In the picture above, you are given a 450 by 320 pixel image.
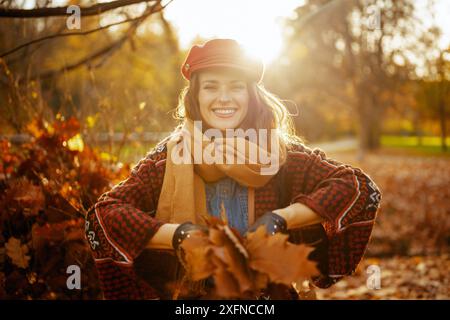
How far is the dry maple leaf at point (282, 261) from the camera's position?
1.37 meters

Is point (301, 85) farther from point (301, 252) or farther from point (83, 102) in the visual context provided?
point (301, 252)

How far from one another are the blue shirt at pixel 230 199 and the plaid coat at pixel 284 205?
0.07 meters

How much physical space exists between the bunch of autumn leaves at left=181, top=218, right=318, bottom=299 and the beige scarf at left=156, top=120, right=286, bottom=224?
52 centimetres

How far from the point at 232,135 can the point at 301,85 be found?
20.7 metres

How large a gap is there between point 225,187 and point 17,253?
1.31 m

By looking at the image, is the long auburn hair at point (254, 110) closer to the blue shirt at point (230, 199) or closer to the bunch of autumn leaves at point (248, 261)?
the blue shirt at point (230, 199)

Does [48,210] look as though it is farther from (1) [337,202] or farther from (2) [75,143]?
(1) [337,202]

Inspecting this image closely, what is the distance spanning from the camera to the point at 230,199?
2076mm

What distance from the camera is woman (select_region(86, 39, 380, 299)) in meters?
1.83

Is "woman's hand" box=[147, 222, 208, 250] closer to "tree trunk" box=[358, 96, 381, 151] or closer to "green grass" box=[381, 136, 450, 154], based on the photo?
"tree trunk" box=[358, 96, 381, 151]

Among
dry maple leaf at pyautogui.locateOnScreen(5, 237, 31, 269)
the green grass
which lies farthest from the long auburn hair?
the green grass

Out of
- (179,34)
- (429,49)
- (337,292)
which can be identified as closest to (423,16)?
(429,49)

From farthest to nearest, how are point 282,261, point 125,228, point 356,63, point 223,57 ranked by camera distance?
point 356,63, point 223,57, point 125,228, point 282,261

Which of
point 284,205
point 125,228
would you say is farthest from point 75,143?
point 284,205
